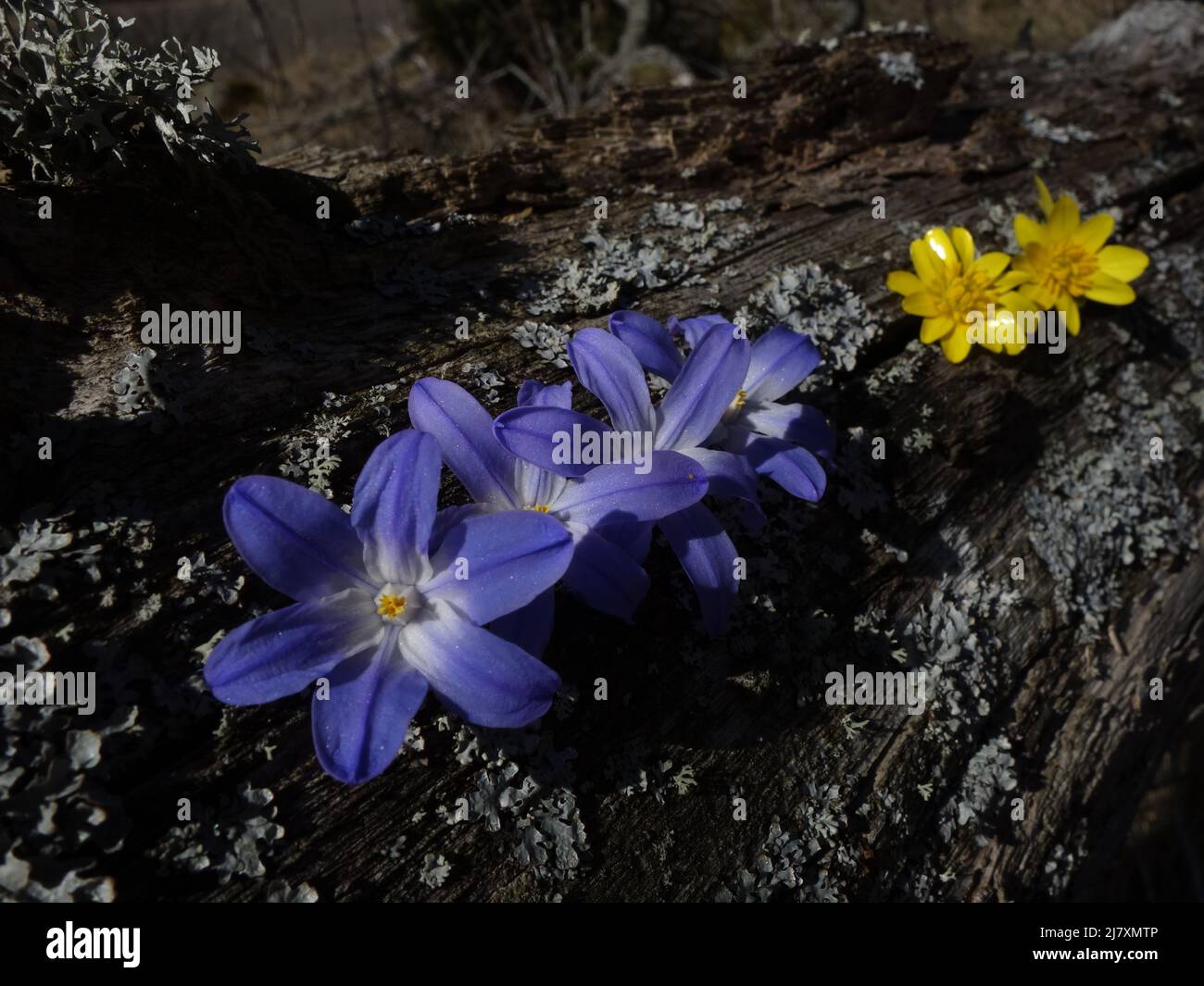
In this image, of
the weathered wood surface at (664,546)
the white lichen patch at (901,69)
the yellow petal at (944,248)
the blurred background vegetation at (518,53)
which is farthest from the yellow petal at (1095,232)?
the blurred background vegetation at (518,53)

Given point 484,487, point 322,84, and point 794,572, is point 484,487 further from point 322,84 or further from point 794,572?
point 322,84

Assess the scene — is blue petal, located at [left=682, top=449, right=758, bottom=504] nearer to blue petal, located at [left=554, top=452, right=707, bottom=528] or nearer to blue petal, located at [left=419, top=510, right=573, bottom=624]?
blue petal, located at [left=554, top=452, right=707, bottom=528]

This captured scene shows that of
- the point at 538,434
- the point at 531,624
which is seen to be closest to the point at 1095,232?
the point at 538,434

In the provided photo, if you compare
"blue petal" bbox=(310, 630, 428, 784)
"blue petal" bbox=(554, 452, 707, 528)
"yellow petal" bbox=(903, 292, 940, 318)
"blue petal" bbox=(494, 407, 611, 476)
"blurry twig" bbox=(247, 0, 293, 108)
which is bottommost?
"blue petal" bbox=(310, 630, 428, 784)

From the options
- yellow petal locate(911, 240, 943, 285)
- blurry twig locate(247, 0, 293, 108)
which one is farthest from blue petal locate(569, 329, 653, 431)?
blurry twig locate(247, 0, 293, 108)

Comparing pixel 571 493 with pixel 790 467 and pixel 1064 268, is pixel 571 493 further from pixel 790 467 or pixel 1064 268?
pixel 1064 268
